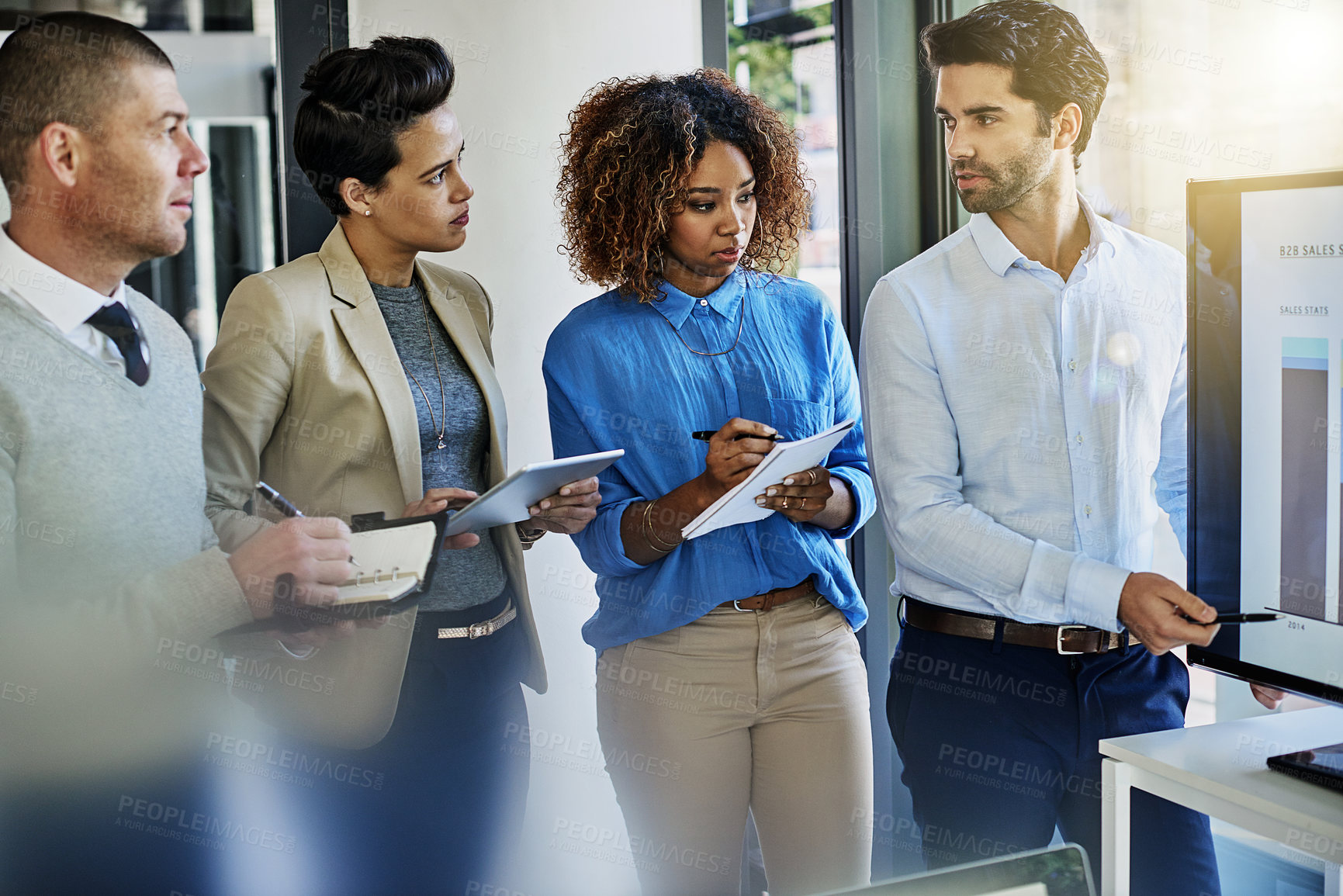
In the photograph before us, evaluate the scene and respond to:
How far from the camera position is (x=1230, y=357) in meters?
1.24

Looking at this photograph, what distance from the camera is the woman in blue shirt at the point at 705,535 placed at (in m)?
Answer: 1.74

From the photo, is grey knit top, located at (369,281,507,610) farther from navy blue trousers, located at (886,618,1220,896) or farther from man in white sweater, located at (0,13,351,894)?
navy blue trousers, located at (886,618,1220,896)

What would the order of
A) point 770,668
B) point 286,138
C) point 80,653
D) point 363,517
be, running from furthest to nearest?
1. point 286,138
2. point 770,668
3. point 363,517
4. point 80,653

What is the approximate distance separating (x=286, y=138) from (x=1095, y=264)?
1.41 metres

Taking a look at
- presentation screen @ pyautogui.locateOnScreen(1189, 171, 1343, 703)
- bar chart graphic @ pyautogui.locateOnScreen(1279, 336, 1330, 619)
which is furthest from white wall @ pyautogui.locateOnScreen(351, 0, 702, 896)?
bar chart graphic @ pyautogui.locateOnScreen(1279, 336, 1330, 619)

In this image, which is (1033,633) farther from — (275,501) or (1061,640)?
(275,501)

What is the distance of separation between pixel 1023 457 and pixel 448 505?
3.01 feet

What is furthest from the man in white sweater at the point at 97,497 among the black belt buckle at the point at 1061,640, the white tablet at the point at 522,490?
the black belt buckle at the point at 1061,640

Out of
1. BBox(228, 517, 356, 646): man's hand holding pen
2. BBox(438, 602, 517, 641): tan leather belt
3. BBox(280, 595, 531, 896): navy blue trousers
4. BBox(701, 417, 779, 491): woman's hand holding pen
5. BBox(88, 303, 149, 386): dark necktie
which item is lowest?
Answer: BBox(280, 595, 531, 896): navy blue trousers

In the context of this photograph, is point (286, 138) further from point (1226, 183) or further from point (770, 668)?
point (1226, 183)

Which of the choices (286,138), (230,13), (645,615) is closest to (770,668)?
(645,615)

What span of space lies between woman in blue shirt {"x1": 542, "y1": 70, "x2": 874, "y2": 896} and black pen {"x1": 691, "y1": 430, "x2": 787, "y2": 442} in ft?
0.04

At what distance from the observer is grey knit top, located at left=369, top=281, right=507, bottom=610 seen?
1.73 meters

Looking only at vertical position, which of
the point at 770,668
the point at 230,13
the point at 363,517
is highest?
the point at 230,13
